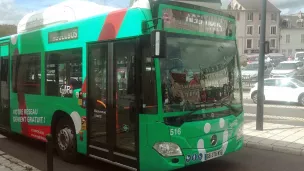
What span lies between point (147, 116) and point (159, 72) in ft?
2.19

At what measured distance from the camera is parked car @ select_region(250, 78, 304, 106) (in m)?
17.3

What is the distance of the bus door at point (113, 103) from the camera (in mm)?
4969

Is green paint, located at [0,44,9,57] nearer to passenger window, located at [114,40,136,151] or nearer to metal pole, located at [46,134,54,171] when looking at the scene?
passenger window, located at [114,40,136,151]

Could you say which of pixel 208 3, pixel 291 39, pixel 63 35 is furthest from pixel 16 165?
pixel 291 39

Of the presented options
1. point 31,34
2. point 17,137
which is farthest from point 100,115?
point 17,137

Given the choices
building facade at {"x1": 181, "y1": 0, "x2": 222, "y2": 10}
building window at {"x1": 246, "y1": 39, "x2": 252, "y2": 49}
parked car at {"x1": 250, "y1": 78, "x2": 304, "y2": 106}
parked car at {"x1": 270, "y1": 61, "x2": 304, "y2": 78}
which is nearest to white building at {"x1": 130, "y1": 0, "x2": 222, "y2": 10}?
building facade at {"x1": 181, "y1": 0, "x2": 222, "y2": 10}

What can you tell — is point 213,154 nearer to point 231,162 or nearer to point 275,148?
point 231,162

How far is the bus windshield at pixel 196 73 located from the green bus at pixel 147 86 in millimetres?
15

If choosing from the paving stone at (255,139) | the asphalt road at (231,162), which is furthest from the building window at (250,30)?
the asphalt road at (231,162)

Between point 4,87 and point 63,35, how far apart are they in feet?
11.0

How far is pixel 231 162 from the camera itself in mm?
6590

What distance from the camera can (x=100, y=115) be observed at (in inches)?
219

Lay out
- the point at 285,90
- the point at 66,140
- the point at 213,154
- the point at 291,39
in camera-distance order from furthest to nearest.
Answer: the point at 291,39
the point at 285,90
the point at 66,140
the point at 213,154

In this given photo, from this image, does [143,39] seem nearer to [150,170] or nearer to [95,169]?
[150,170]
